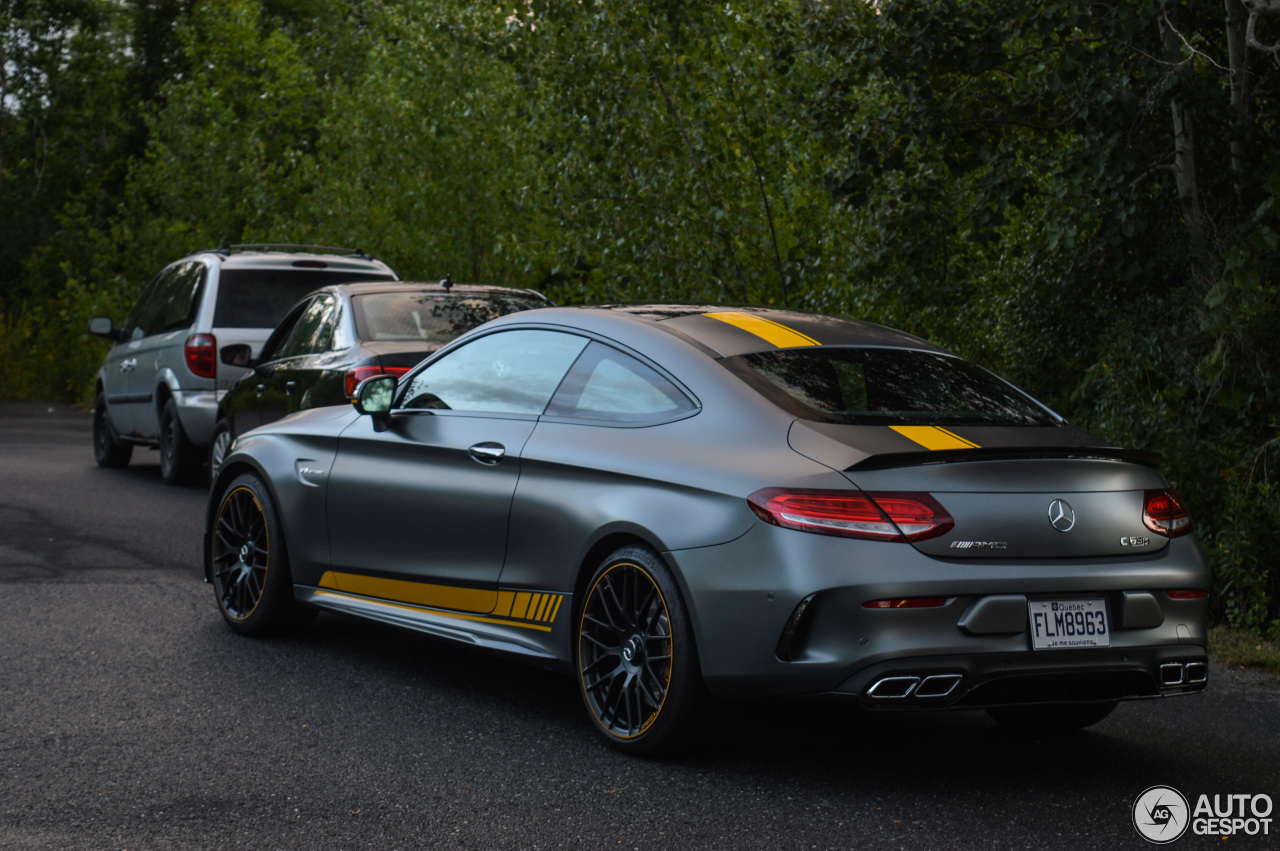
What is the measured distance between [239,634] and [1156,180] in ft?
21.6

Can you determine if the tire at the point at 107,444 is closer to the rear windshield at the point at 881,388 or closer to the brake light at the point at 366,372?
the brake light at the point at 366,372

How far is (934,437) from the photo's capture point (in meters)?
4.80

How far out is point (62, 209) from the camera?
3775 cm

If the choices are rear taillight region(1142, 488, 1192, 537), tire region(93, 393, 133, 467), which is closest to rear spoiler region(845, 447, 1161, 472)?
rear taillight region(1142, 488, 1192, 537)

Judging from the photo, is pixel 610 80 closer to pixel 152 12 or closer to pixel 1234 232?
pixel 1234 232

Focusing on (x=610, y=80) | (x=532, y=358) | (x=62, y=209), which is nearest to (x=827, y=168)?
(x=610, y=80)

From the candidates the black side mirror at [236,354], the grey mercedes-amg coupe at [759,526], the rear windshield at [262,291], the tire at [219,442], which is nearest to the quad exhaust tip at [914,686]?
the grey mercedes-amg coupe at [759,526]

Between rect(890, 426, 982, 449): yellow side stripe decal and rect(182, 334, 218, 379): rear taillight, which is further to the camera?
rect(182, 334, 218, 379): rear taillight

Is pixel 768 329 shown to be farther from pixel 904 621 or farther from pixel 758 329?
pixel 904 621

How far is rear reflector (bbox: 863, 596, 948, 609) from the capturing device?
445 cm

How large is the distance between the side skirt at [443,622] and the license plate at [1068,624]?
5.77 ft

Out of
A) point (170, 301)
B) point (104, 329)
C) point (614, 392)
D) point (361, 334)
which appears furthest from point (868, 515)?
point (104, 329)

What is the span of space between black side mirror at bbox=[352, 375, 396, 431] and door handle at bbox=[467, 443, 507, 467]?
2.41 ft

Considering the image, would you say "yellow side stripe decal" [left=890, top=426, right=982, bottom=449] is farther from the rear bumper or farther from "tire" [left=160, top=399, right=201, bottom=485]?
"tire" [left=160, top=399, right=201, bottom=485]
